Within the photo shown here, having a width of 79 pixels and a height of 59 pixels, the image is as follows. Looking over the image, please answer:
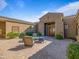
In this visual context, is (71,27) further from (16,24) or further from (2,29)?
(2,29)

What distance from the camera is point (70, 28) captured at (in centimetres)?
2255

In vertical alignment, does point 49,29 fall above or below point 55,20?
below

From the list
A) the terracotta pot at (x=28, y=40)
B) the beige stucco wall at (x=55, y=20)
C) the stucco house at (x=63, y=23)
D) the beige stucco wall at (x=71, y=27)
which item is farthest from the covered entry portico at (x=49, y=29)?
the terracotta pot at (x=28, y=40)

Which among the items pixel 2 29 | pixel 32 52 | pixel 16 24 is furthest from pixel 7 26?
pixel 32 52

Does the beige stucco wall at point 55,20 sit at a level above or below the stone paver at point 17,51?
above

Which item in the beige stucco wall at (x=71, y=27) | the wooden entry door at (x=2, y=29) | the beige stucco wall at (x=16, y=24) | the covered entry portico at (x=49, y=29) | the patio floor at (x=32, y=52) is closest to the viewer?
the patio floor at (x=32, y=52)

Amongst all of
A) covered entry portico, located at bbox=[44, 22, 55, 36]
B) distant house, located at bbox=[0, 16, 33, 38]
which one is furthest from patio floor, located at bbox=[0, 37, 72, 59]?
covered entry portico, located at bbox=[44, 22, 55, 36]

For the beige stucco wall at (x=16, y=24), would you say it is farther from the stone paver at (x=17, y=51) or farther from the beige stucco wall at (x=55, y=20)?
the stone paver at (x=17, y=51)

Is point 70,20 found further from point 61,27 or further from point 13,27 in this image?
point 13,27

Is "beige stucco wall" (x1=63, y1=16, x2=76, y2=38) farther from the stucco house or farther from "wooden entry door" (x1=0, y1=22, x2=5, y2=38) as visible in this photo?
"wooden entry door" (x1=0, y1=22, x2=5, y2=38)

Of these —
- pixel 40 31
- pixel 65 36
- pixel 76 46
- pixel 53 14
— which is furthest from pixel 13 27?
pixel 76 46

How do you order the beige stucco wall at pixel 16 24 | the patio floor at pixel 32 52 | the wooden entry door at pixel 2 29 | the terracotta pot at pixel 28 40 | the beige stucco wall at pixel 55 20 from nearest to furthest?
the patio floor at pixel 32 52, the terracotta pot at pixel 28 40, the beige stucco wall at pixel 55 20, the beige stucco wall at pixel 16 24, the wooden entry door at pixel 2 29

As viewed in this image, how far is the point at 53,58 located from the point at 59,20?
15.4 metres

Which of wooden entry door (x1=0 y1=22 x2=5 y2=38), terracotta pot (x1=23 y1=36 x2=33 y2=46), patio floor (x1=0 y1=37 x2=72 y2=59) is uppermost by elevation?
wooden entry door (x1=0 y1=22 x2=5 y2=38)
